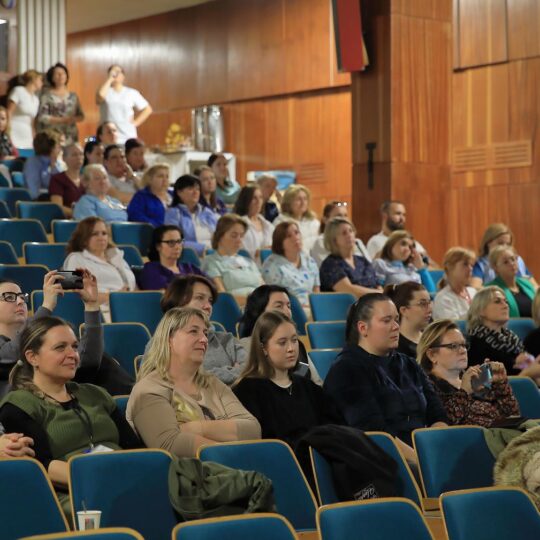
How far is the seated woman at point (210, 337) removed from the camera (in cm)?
411

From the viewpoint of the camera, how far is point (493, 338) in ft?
16.1

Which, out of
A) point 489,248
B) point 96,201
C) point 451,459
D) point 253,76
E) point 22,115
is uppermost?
point 253,76

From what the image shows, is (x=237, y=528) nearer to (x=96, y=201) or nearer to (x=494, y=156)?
(x=96, y=201)

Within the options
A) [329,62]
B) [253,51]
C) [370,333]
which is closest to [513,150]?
[329,62]

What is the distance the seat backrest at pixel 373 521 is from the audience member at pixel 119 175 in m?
5.38

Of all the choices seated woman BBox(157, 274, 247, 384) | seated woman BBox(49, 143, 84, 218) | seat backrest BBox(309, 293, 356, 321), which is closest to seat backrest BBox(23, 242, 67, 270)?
seat backrest BBox(309, 293, 356, 321)

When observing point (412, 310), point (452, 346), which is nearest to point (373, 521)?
point (452, 346)

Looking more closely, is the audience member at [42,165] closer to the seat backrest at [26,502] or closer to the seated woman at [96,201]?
the seated woman at [96,201]

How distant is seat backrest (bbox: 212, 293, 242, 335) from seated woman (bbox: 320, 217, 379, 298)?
89 centimetres

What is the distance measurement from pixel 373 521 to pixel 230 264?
371 cm

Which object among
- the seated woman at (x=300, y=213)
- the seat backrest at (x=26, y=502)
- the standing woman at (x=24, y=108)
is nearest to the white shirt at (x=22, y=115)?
the standing woman at (x=24, y=108)

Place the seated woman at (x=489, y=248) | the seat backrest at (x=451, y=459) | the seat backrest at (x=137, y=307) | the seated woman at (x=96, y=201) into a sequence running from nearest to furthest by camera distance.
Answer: the seat backrest at (x=451, y=459) → the seat backrest at (x=137, y=307) → the seated woman at (x=489, y=248) → the seated woman at (x=96, y=201)

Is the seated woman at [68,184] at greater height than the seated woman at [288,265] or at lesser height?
greater

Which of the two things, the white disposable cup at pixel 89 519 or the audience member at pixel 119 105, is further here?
the audience member at pixel 119 105
